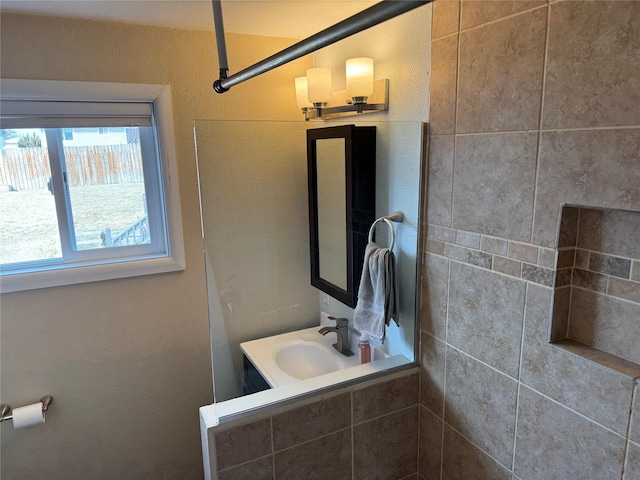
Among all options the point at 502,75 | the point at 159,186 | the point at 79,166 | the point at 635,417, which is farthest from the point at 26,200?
the point at 635,417

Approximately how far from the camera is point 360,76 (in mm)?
1686

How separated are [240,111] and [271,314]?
98 cm

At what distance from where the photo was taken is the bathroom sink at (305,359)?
1922 millimetres

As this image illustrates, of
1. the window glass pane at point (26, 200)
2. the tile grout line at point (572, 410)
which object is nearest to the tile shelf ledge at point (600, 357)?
the tile grout line at point (572, 410)

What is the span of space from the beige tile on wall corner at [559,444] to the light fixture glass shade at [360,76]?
1157 millimetres

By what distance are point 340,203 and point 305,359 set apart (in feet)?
2.37

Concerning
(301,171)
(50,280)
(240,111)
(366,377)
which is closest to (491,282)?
(366,377)

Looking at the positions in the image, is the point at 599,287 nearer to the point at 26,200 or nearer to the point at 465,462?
the point at 465,462

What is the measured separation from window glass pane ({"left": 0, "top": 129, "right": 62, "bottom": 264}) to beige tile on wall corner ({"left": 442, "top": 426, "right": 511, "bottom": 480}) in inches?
72.7

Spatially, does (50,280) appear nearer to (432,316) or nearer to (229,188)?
(229,188)

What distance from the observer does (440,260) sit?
1.53 m

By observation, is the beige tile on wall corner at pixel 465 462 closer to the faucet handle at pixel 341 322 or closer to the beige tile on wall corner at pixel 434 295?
the beige tile on wall corner at pixel 434 295

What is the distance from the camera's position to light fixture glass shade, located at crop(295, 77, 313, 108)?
203 centimetres

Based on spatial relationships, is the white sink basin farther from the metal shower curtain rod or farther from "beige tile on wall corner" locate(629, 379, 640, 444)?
the metal shower curtain rod
